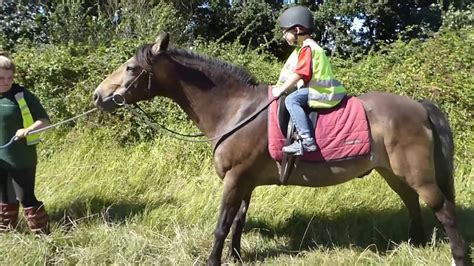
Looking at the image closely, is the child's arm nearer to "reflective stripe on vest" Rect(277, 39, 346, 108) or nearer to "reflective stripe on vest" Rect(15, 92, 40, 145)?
"reflective stripe on vest" Rect(277, 39, 346, 108)

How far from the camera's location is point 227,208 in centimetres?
395

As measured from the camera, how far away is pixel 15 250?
12.9 feet

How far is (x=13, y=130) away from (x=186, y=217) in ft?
6.17

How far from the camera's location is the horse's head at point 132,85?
3.99 meters

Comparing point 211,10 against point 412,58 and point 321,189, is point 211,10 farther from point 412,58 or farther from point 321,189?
point 321,189

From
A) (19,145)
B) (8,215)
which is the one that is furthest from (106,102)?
(8,215)

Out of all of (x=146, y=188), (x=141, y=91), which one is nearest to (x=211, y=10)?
(x=146, y=188)

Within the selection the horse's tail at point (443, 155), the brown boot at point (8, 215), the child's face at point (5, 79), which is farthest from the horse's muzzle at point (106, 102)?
the horse's tail at point (443, 155)

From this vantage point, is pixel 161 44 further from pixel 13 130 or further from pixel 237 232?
pixel 237 232

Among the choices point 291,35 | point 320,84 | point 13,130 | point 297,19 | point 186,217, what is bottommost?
point 186,217

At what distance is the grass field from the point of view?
4066 millimetres

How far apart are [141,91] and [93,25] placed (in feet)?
30.4

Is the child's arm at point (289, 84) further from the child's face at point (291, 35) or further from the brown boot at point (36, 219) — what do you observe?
the brown boot at point (36, 219)

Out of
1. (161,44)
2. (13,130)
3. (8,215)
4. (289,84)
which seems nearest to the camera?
(289,84)
